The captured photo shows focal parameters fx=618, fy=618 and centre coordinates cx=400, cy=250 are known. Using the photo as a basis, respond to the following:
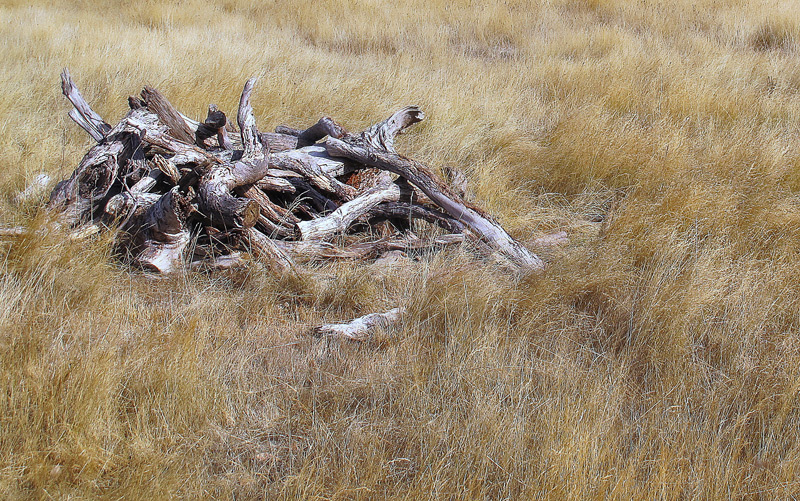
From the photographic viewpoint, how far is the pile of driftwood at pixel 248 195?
10.6 ft

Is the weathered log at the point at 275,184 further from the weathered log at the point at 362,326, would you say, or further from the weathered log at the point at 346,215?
the weathered log at the point at 362,326

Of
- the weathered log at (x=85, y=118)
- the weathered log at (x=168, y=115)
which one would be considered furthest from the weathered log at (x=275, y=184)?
the weathered log at (x=85, y=118)

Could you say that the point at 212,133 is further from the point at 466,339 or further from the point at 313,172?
the point at 466,339

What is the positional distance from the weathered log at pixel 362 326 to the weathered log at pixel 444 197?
0.88 metres

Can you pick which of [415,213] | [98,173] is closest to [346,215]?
[415,213]

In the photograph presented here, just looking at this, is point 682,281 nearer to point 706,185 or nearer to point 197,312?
point 706,185

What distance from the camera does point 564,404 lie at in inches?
94.0

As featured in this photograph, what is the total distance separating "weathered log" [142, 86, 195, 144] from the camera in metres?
3.58

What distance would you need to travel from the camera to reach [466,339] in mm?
2809

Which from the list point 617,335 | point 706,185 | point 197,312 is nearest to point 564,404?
point 617,335

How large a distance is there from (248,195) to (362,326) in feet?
3.59

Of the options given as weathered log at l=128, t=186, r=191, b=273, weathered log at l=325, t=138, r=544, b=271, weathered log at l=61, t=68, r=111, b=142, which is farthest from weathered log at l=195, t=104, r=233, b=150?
weathered log at l=128, t=186, r=191, b=273

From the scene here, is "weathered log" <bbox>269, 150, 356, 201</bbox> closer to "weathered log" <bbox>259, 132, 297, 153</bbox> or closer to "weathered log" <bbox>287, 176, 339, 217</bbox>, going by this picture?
"weathered log" <bbox>287, 176, 339, 217</bbox>

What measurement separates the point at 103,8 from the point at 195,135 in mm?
8215
